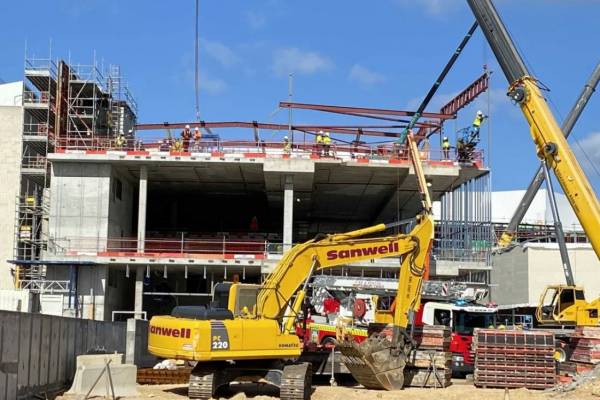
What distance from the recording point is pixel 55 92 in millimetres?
45438

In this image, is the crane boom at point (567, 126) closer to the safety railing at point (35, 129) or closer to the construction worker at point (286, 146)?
the construction worker at point (286, 146)

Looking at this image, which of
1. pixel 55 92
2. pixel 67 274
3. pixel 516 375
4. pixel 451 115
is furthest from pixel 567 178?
pixel 55 92

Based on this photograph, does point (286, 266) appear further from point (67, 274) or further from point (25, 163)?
point (25, 163)

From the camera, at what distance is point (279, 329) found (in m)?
17.4

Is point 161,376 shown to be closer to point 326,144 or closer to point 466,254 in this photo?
point 326,144

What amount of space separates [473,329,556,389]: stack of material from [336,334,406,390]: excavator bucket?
3095 millimetres

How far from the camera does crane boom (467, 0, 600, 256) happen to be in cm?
2339

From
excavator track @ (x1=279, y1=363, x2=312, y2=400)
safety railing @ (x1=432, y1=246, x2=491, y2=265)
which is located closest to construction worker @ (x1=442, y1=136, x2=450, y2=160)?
safety railing @ (x1=432, y1=246, x2=491, y2=265)

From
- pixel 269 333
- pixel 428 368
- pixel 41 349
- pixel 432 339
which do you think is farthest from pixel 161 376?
pixel 432 339

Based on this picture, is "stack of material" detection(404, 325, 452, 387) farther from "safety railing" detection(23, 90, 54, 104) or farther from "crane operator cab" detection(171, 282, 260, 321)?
"safety railing" detection(23, 90, 54, 104)

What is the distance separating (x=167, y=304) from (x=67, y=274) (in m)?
8.42

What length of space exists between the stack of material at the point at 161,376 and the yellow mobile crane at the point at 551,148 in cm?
1280

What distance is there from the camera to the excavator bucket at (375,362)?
19.5 meters

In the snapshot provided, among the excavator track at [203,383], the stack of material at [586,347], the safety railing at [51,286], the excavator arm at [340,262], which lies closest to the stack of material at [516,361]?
the stack of material at [586,347]
